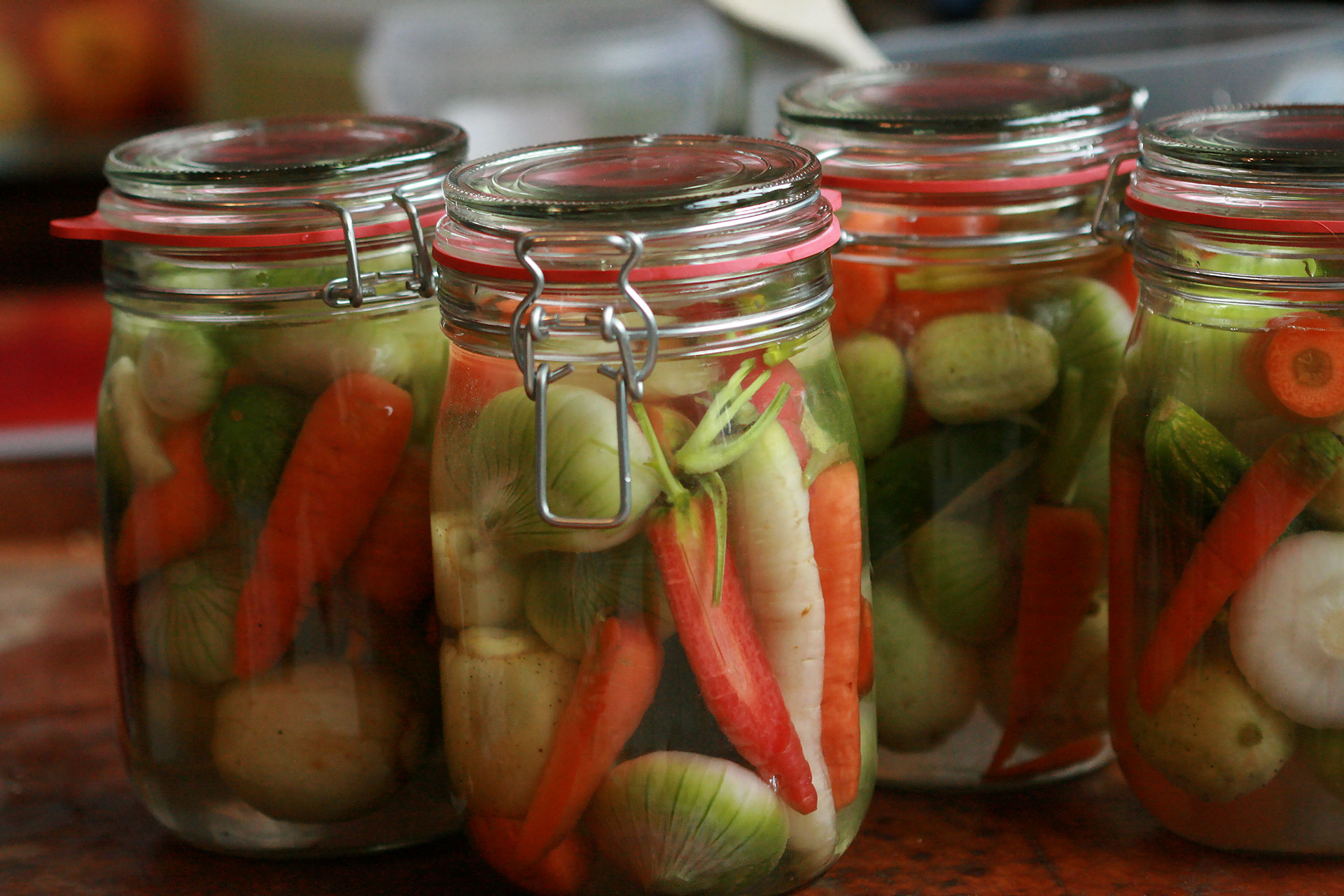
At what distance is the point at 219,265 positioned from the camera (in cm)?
52

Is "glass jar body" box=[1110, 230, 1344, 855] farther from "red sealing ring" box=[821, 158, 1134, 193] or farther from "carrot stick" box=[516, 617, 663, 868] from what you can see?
"carrot stick" box=[516, 617, 663, 868]

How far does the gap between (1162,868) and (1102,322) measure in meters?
0.22

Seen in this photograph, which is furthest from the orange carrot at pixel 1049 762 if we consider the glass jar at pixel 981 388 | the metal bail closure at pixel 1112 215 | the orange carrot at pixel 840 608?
the metal bail closure at pixel 1112 215

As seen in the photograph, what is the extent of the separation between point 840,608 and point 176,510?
0.26 meters

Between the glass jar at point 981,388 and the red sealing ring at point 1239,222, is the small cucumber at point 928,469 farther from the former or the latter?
the red sealing ring at point 1239,222

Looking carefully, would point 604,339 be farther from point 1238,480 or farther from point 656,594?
point 1238,480

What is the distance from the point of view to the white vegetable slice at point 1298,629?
0.47 metres

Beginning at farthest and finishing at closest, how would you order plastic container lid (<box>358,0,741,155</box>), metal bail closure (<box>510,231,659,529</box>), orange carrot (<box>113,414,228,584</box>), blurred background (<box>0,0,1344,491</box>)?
plastic container lid (<box>358,0,741,155</box>) < blurred background (<box>0,0,1344,491</box>) < orange carrot (<box>113,414,228,584</box>) < metal bail closure (<box>510,231,659,529</box>)

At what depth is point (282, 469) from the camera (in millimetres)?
514

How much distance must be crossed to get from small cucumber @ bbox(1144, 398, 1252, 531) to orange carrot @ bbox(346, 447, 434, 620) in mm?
276

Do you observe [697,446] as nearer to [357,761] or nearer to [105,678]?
[357,761]

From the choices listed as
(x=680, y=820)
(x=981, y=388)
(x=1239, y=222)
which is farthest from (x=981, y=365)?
(x=680, y=820)

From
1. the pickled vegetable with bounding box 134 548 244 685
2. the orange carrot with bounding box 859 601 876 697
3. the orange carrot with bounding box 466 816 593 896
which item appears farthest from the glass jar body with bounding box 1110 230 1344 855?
the pickled vegetable with bounding box 134 548 244 685

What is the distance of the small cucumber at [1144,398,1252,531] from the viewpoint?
48 cm
